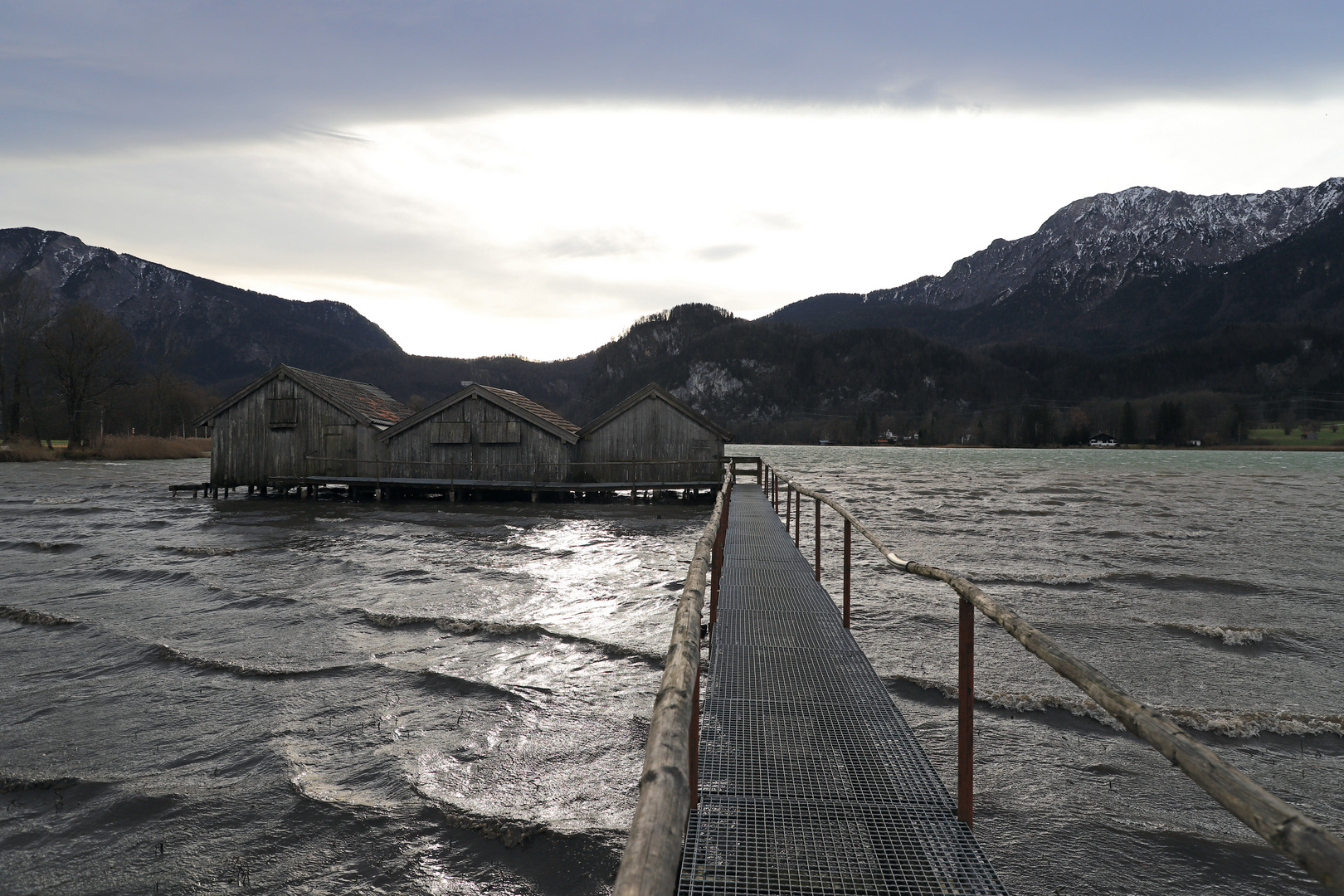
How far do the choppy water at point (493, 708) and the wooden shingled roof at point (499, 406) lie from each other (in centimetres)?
1226

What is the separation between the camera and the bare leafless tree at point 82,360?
6075cm

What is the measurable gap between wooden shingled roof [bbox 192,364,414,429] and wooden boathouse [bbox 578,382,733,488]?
10.7m

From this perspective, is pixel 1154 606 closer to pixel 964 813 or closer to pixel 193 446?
pixel 964 813

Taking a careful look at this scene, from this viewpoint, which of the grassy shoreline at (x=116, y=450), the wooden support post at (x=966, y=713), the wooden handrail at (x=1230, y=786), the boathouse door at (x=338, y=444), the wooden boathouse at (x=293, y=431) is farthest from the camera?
the grassy shoreline at (x=116, y=450)

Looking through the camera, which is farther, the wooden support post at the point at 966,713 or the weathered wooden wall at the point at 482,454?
the weathered wooden wall at the point at 482,454

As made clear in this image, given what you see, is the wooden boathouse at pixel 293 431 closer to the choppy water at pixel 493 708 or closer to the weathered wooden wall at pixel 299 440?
the weathered wooden wall at pixel 299 440

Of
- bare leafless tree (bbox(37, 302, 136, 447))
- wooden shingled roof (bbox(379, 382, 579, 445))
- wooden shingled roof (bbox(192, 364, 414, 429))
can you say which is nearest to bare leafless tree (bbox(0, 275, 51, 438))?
bare leafless tree (bbox(37, 302, 136, 447))

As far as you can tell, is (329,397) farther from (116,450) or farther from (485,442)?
(116,450)

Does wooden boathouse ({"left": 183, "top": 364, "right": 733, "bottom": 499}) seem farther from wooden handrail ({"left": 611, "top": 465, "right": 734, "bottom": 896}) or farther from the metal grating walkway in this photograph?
wooden handrail ({"left": 611, "top": 465, "right": 734, "bottom": 896})

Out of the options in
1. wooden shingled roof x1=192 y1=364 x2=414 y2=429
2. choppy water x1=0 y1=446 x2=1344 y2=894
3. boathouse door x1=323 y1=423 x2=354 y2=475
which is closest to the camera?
choppy water x1=0 y1=446 x2=1344 y2=894

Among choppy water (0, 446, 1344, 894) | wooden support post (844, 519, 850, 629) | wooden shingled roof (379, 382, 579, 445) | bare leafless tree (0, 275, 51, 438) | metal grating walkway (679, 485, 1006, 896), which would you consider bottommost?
choppy water (0, 446, 1344, 894)

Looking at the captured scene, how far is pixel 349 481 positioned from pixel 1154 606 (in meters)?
31.3

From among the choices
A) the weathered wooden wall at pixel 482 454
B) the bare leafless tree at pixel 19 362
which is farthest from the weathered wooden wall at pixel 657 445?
the bare leafless tree at pixel 19 362

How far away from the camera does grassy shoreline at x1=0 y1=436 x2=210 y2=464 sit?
187ft
